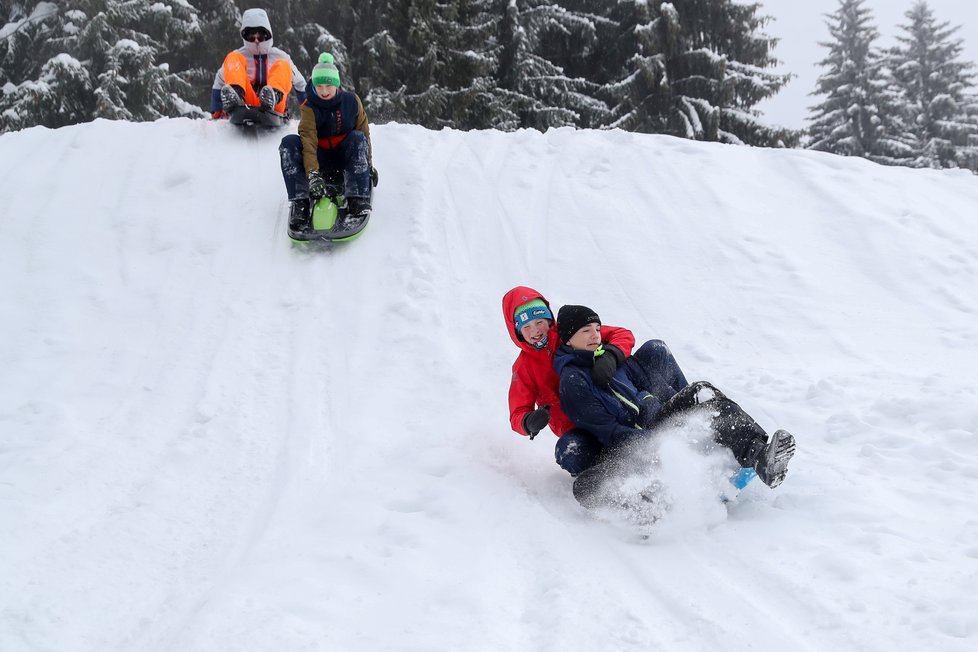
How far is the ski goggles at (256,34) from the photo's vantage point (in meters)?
8.23

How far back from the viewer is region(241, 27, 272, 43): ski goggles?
324 inches

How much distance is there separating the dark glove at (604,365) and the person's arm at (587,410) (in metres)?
0.04

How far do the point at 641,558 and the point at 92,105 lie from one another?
1431cm

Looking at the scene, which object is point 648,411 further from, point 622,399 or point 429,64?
point 429,64

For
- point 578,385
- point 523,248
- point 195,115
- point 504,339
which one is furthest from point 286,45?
point 578,385

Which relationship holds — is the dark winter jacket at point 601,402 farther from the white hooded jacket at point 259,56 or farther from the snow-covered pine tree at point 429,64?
the snow-covered pine tree at point 429,64

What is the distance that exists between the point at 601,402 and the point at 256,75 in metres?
6.33

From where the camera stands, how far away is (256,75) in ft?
27.5

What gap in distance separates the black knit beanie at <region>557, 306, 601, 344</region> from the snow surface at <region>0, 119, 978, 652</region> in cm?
71

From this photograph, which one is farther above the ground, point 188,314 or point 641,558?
point 641,558

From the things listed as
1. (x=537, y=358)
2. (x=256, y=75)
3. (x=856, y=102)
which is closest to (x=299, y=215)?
(x=256, y=75)

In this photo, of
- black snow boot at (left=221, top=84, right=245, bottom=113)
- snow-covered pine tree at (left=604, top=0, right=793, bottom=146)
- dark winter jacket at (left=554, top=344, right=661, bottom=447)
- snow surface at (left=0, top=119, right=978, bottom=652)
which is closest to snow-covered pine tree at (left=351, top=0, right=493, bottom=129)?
snow-covered pine tree at (left=604, top=0, right=793, bottom=146)

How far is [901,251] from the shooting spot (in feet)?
20.2

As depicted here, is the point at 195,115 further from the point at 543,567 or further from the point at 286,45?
the point at 543,567
